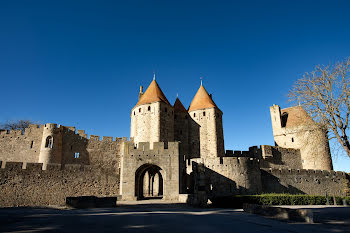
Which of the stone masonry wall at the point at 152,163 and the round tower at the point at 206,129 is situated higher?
the round tower at the point at 206,129

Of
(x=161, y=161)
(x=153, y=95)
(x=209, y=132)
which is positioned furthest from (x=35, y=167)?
(x=209, y=132)

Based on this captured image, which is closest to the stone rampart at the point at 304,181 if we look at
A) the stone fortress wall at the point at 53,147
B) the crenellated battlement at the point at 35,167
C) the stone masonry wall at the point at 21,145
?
the stone fortress wall at the point at 53,147

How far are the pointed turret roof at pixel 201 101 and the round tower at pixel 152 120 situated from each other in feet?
Result: 14.9

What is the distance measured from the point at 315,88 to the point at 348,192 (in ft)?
66.9

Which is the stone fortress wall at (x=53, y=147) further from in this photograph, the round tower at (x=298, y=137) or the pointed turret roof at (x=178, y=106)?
the round tower at (x=298, y=137)

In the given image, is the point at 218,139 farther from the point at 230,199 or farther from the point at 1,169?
the point at 1,169

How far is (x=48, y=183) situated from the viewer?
727 inches

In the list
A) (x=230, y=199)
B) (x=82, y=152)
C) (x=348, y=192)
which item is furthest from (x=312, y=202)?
(x=82, y=152)

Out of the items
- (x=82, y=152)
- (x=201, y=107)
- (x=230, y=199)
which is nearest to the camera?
(x=230, y=199)

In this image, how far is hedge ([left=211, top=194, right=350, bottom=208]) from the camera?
52.1 ft

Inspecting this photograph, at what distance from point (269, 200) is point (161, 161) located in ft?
27.4

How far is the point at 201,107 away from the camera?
3306 centimetres

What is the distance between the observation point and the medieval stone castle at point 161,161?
17.9m

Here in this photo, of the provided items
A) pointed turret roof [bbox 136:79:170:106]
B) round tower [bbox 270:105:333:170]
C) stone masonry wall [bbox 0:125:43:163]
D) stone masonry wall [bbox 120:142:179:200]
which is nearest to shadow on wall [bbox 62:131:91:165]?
stone masonry wall [bbox 0:125:43:163]
